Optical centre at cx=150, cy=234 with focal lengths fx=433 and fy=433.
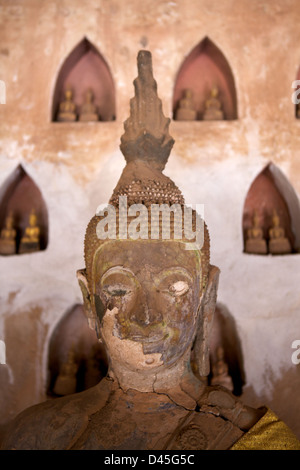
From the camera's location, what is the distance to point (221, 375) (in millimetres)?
3557

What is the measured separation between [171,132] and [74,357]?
Answer: 2.16 metres

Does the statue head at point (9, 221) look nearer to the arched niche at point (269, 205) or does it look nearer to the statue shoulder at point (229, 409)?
the arched niche at point (269, 205)

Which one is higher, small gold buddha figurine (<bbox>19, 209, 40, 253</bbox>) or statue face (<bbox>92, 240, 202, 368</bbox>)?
small gold buddha figurine (<bbox>19, 209, 40, 253</bbox>)

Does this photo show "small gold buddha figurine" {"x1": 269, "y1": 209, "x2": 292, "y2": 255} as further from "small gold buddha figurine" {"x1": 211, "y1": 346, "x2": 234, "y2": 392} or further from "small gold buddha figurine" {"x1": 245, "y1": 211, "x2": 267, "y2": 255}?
"small gold buddha figurine" {"x1": 211, "y1": 346, "x2": 234, "y2": 392}

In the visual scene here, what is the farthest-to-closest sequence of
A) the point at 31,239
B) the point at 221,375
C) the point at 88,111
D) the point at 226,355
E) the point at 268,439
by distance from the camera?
1. the point at 88,111
2. the point at 31,239
3. the point at 226,355
4. the point at 221,375
5. the point at 268,439

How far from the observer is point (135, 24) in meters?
3.98

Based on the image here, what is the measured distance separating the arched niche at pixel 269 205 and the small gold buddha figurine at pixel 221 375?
3.80 ft

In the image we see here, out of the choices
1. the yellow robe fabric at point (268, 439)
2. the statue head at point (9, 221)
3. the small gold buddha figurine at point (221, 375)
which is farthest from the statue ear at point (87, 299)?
the statue head at point (9, 221)

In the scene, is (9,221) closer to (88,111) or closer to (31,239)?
(31,239)

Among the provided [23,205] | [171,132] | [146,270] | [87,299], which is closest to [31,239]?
[23,205]

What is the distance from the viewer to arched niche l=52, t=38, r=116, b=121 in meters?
4.13

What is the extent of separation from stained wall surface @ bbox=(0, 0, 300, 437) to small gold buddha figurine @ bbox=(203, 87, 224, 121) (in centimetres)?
11

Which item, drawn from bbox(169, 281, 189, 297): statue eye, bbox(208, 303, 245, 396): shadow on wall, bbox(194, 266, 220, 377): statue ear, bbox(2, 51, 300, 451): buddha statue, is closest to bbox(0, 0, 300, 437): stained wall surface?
bbox(208, 303, 245, 396): shadow on wall
